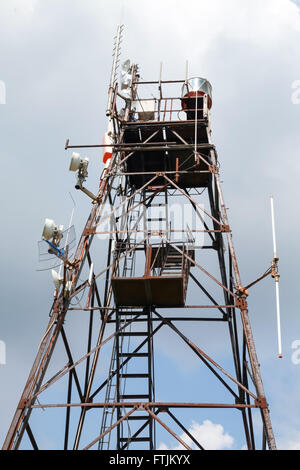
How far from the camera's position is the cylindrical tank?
72.2 feet

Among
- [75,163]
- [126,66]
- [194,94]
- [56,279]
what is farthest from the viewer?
[126,66]

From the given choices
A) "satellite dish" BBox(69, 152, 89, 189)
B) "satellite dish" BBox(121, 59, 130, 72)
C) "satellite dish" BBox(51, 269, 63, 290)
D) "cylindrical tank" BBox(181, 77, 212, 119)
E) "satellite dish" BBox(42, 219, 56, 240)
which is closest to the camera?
"satellite dish" BBox(42, 219, 56, 240)

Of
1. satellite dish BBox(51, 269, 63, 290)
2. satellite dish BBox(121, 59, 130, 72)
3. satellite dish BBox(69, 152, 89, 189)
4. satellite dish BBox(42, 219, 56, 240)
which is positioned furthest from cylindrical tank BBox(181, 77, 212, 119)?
satellite dish BBox(51, 269, 63, 290)

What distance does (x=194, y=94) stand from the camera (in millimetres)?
22266

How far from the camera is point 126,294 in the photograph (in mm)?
17062

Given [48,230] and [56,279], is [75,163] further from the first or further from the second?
[56,279]

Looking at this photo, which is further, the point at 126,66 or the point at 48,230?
the point at 126,66

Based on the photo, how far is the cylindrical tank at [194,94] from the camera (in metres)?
22.0

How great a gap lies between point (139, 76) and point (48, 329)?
1443 centimetres

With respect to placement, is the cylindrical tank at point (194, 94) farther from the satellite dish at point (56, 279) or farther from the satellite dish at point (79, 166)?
the satellite dish at point (56, 279)

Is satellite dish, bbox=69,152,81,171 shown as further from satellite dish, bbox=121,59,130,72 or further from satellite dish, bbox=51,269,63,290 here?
satellite dish, bbox=121,59,130,72

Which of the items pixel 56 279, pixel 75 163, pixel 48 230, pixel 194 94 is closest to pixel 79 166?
pixel 75 163

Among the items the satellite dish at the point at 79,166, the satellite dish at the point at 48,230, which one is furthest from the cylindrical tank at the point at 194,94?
A: the satellite dish at the point at 48,230
